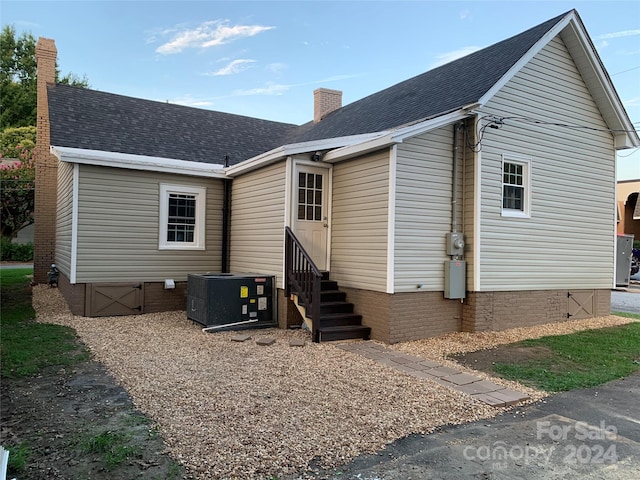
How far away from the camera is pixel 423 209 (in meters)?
7.88

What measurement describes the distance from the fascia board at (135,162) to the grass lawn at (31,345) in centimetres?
329

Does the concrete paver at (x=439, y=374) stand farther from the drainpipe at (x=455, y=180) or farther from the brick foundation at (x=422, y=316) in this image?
the drainpipe at (x=455, y=180)

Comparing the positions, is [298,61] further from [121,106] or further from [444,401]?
[444,401]

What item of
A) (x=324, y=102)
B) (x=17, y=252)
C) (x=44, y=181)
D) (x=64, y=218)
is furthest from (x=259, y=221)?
(x=17, y=252)

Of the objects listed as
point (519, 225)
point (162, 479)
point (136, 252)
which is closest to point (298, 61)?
point (136, 252)

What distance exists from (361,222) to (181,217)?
4779 mm

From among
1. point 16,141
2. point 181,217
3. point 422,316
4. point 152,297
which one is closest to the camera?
point 422,316

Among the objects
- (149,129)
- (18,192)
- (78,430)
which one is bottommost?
(78,430)

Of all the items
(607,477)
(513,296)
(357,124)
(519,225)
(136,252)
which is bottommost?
(607,477)

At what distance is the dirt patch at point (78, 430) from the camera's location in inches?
127

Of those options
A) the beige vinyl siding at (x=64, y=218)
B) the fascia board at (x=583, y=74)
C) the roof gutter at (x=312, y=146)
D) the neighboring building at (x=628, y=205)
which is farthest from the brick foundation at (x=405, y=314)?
the neighboring building at (x=628, y=205)

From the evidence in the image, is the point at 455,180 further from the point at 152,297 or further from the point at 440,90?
the point at 152,297

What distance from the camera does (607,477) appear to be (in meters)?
3.31

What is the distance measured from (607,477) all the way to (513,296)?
5771 mm
